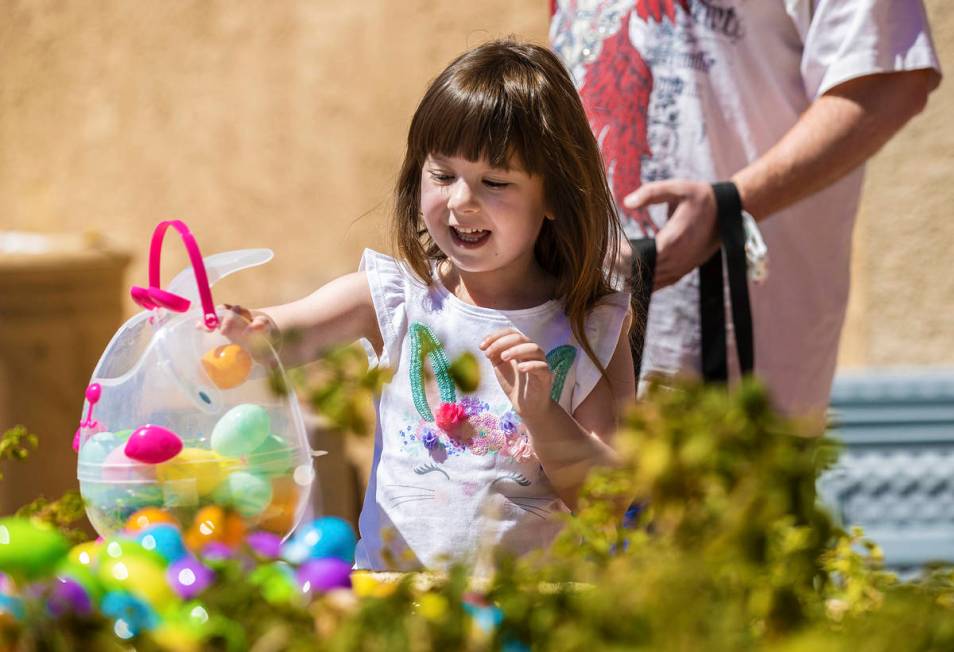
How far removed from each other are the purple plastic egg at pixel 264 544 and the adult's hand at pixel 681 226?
3.13 ft

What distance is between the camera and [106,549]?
104 centimetres

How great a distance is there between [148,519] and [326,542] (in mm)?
181

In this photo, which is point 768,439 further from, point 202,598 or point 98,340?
point 98,340

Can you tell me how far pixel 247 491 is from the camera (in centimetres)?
132

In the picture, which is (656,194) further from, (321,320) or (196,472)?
(196,472)

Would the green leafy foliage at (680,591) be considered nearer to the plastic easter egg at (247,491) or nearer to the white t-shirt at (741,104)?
the plastic easter egg at (247,491)

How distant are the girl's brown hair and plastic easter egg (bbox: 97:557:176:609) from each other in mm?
886

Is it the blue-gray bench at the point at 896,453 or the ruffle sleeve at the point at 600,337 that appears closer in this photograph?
the ruffle sleeve at the point at 600,337

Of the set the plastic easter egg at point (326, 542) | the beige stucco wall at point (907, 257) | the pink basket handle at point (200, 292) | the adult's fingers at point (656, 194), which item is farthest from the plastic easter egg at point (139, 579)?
the beige stucco wall at point (907, 257)

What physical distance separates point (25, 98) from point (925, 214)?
3.77 meters

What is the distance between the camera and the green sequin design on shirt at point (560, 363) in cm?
178

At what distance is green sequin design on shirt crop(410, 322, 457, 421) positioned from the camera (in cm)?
178

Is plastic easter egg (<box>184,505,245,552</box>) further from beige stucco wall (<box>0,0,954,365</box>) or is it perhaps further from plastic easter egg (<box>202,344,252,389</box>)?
beige stucco wall (<box>0,0,954,365</box>)

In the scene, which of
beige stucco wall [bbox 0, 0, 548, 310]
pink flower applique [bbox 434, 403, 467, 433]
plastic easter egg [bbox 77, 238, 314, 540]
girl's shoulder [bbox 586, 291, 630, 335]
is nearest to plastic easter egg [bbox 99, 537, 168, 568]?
plastic easter egg [bbox 77, 238, 314, 540]
